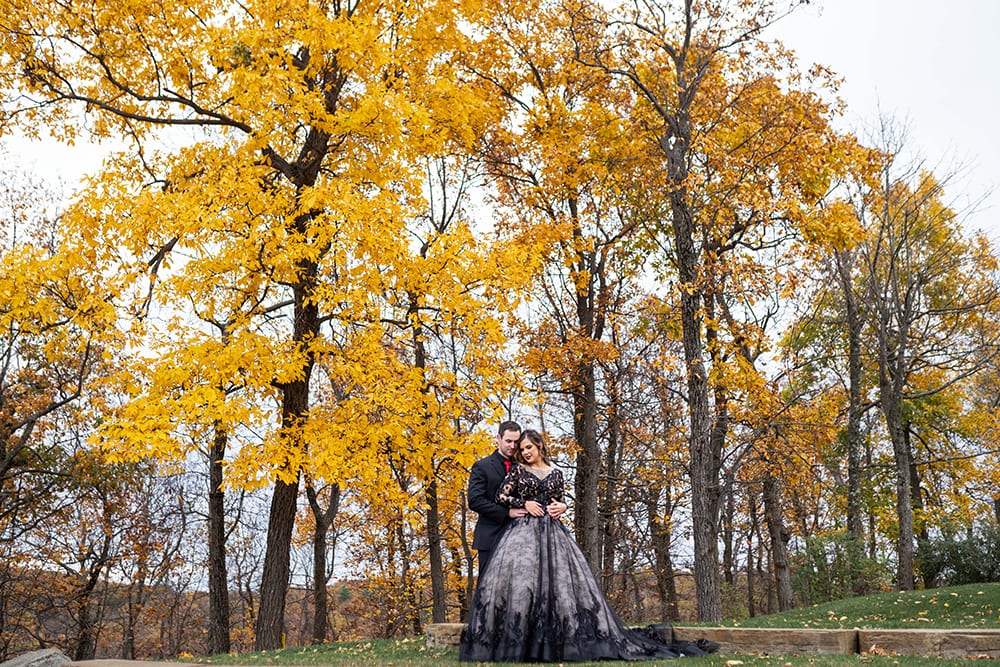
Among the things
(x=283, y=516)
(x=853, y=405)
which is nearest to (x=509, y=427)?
(x=283, y=516)

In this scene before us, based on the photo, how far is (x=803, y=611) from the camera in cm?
1202

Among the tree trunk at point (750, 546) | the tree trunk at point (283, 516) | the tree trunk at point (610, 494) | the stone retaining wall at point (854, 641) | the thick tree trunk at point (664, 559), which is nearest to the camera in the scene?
the stone retaining wall at point (854, 641)

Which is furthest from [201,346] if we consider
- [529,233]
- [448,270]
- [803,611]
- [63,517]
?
[63,517]

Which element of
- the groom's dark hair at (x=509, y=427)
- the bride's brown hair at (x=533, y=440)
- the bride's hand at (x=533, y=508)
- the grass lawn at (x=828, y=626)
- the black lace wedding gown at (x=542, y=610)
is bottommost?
the grass lawn at (x=828, y=626)

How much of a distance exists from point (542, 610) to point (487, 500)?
3.53 feet

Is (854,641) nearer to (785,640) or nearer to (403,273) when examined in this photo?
(785,640)

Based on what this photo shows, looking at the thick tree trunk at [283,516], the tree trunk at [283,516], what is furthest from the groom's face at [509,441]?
the tree trunk at [283,516]

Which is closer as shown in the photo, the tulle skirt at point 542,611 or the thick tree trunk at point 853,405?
the tulle skirt at point 542,611

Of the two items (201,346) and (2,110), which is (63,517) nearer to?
(2,110)

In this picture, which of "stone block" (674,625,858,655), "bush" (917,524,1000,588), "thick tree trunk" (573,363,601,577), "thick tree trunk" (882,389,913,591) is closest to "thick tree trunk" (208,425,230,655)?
"thick tree trunk" (573,363,601,577)

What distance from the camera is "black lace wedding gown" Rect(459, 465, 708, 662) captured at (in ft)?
22.2

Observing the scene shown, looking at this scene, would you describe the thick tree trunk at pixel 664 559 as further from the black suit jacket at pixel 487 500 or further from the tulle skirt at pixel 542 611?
the tulle skirt at pixel 542 611

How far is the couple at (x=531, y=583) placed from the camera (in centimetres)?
679

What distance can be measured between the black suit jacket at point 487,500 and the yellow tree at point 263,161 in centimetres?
322
